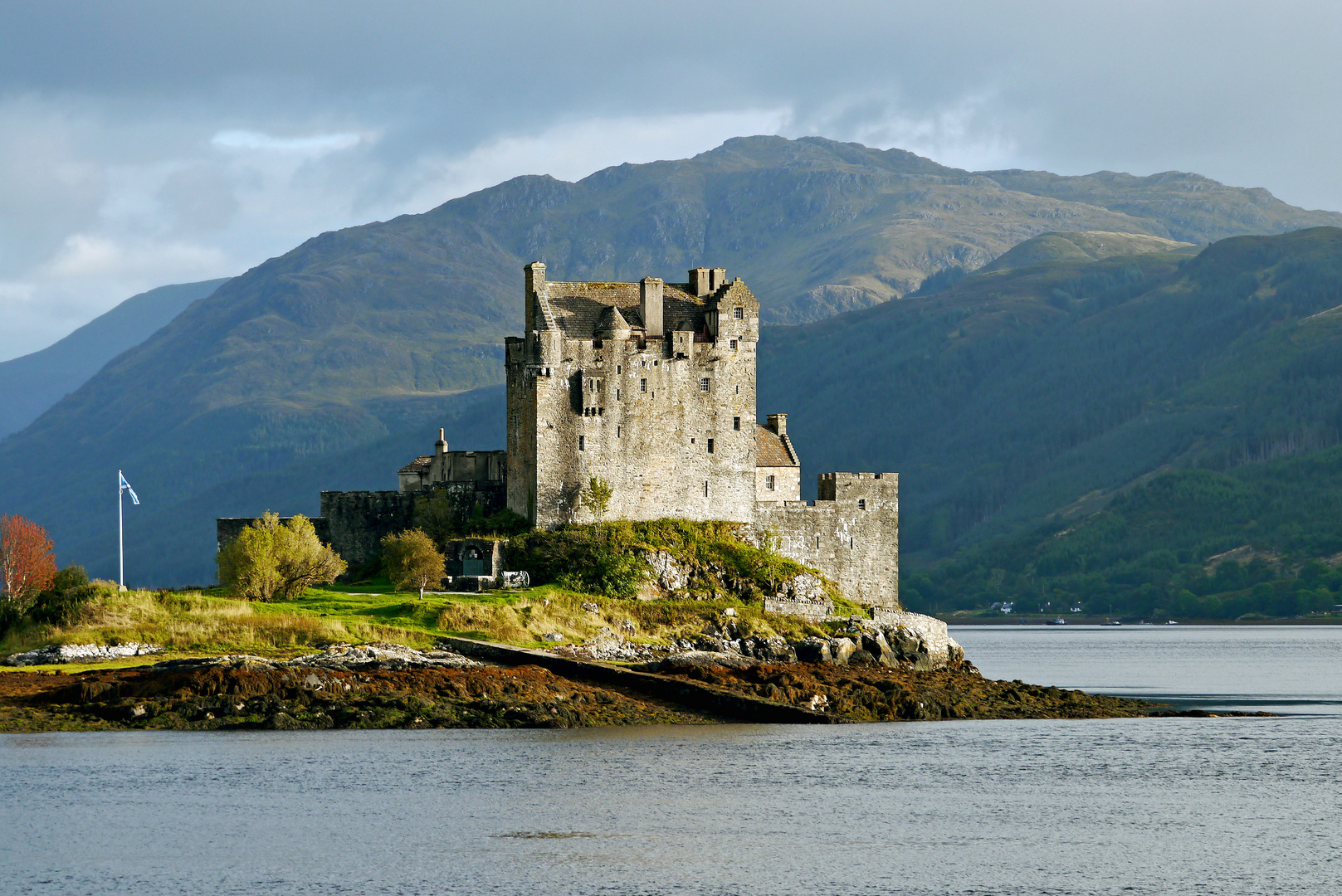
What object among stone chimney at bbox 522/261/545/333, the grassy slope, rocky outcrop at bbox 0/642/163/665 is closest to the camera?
rocky outcrop at bbox 0/642/163/665

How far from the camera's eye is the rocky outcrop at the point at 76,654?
213 ft

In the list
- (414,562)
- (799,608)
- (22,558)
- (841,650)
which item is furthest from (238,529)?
(841,650)

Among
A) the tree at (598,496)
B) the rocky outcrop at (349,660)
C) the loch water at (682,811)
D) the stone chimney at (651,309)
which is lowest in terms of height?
the loch water at (682,811)

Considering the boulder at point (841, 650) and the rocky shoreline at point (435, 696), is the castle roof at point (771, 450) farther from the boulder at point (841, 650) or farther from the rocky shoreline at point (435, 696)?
the rocky shoreline at point (435, 696)

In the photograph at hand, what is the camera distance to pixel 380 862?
127ft

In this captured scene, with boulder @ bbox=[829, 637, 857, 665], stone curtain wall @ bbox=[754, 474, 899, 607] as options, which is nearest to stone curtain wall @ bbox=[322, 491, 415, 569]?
stone curtain wall @ bbox=[754, 474, 899, 607]

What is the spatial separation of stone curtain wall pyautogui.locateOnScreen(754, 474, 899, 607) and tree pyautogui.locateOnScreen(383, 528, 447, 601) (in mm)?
16804

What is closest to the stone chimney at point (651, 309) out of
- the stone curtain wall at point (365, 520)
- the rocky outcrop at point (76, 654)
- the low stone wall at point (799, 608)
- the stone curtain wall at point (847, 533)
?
the stone curtain wall at point (847, 533)

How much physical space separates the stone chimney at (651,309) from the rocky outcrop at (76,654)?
98.8ft

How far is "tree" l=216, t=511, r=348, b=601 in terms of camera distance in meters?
76.1

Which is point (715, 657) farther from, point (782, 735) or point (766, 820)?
point (766, 820)

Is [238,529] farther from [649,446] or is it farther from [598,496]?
[649,446]

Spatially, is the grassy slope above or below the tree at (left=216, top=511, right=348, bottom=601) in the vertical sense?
below

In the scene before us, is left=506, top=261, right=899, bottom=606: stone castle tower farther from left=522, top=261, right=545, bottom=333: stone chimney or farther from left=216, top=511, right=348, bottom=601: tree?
left=216, top=511, right=348, bottom=601: tree
